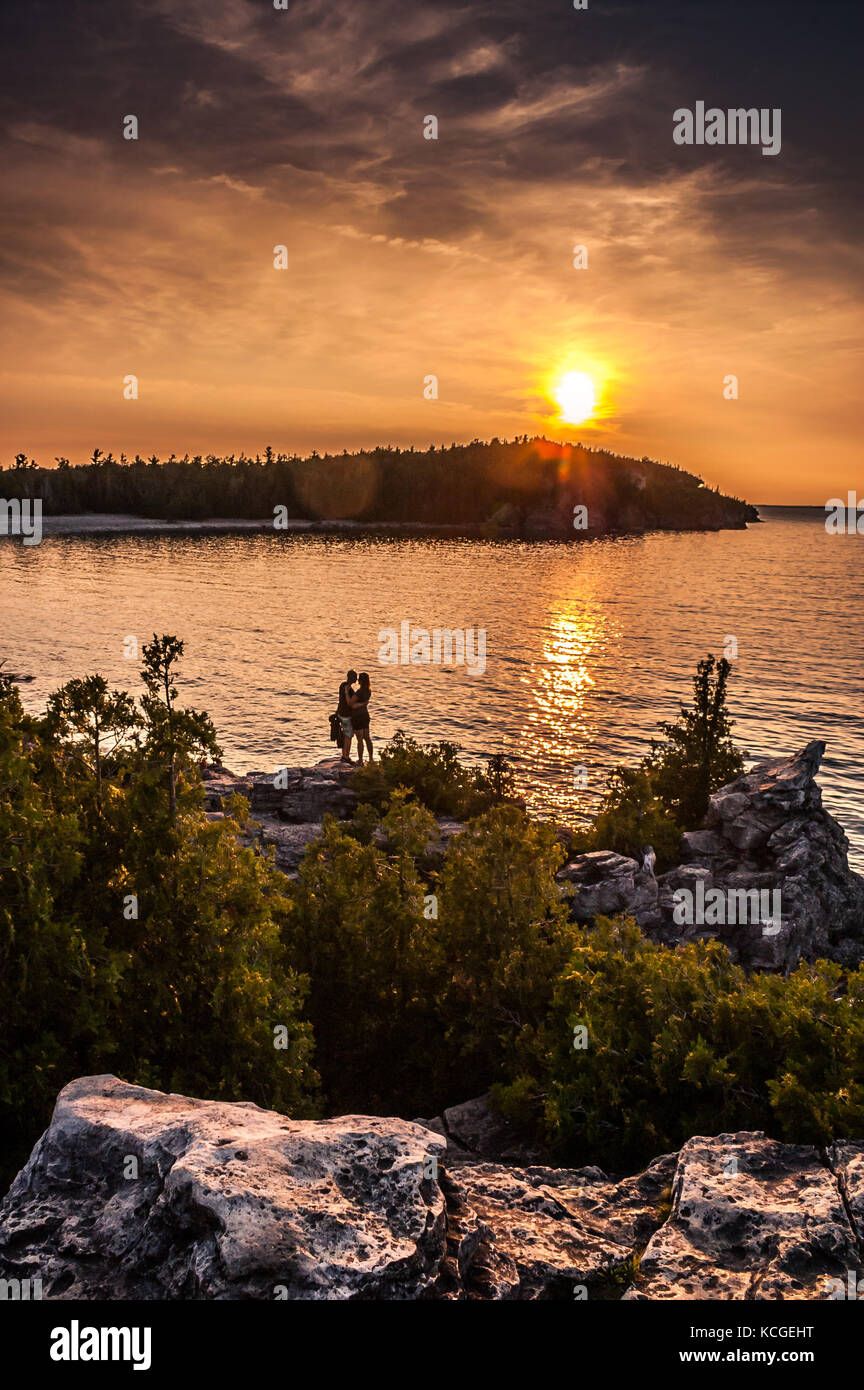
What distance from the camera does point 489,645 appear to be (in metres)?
55.0

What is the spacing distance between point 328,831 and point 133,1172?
21.7ft

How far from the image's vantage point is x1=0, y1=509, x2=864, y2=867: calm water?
3198 cm

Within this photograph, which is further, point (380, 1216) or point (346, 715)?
point (346, 715)

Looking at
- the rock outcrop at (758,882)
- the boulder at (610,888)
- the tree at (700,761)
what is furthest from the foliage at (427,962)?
the tree at (700,761)

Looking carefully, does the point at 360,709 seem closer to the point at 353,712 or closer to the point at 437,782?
the point at 353,712

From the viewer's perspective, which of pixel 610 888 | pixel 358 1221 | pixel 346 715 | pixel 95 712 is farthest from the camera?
pixel 346 715

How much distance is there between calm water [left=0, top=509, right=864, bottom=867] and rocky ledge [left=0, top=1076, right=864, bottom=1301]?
18.8 meters

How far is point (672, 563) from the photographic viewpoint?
129250 mm

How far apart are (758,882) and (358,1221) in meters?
12.3

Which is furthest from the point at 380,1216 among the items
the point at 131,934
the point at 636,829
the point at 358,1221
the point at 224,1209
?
the point at 636,829

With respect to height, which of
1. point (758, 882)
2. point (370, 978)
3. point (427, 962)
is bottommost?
point (758, 882)
